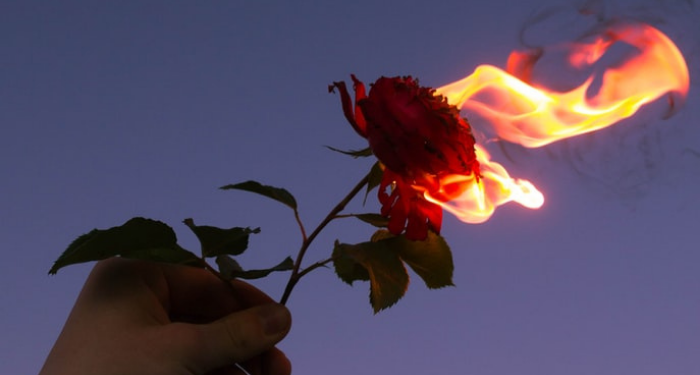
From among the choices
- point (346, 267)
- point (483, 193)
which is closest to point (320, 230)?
point (346, 267)

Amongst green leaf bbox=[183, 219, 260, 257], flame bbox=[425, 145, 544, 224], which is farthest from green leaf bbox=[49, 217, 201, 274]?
flame bbox=[425, 145, 544, 224]

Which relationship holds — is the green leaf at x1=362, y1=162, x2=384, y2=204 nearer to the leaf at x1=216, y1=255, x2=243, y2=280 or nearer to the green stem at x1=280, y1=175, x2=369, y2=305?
the green stem at x1=280, y1=175, x2=369, y2=305

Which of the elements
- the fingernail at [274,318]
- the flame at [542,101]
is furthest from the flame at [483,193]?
the fingernail at [274,318]

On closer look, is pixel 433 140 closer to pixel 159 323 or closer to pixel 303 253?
pixel 303 253

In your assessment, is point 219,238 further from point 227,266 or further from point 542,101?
point 542,101

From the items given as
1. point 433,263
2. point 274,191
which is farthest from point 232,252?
point 433,263
